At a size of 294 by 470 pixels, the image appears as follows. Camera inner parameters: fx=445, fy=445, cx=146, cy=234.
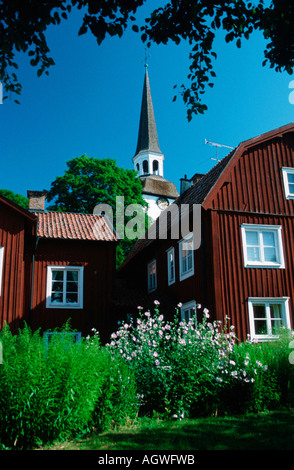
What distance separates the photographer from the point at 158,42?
7812 mm

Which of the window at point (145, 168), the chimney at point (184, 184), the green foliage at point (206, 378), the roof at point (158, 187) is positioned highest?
the window at point (145, 168)

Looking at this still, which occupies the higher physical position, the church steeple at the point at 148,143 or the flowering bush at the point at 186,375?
the church steeple at the point at 148,143

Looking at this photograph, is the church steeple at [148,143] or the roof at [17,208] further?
the church steeple at [148,143]

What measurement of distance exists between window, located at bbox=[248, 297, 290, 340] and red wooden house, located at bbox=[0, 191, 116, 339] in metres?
6.63

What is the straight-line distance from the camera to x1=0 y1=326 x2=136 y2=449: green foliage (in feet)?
25.2

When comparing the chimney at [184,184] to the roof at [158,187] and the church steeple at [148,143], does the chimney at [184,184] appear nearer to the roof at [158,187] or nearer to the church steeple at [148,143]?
the roof at [158,187]

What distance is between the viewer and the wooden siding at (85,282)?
19.0 meters

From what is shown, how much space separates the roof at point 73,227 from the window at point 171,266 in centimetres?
265

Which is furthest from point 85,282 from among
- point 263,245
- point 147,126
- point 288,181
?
point 147,126

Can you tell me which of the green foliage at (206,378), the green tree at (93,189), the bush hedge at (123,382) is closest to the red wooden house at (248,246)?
the bush hedge at (123,382)

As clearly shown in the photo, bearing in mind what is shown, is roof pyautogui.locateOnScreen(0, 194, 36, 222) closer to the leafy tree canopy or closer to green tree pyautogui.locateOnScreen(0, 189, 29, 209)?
the leafy tree canopy
